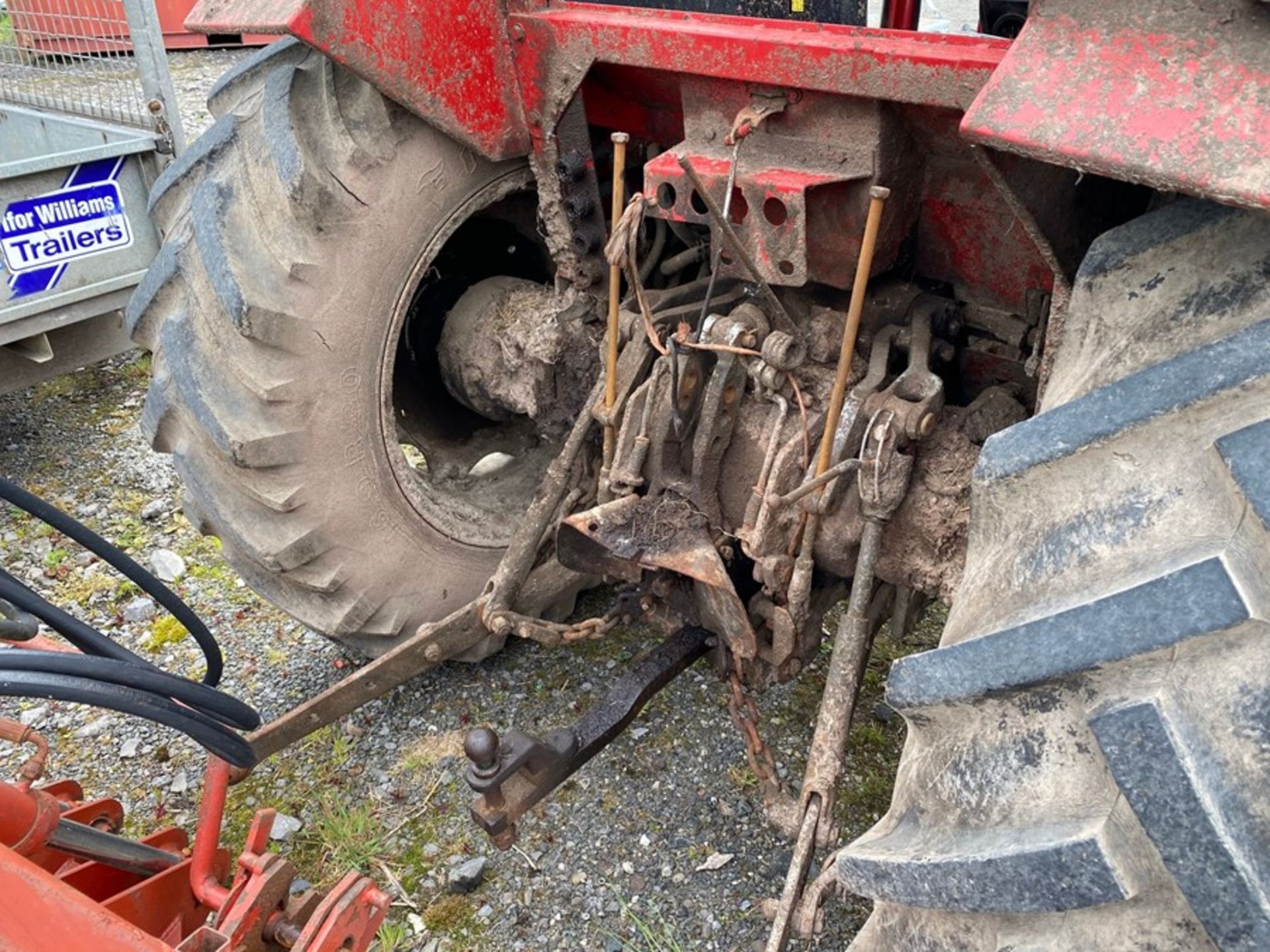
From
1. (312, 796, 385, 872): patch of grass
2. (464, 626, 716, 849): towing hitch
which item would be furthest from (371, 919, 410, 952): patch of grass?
(464, 626, 716, 849): towing hitch

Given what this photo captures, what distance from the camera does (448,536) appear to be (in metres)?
2.16

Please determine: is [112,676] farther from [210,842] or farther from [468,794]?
[468,794]

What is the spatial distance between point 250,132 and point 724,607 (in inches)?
44.6

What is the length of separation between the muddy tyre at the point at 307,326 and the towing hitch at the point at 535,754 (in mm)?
513

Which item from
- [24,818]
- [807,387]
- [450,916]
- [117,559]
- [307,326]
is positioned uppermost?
[307,326]

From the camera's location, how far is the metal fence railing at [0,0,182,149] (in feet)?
11.5

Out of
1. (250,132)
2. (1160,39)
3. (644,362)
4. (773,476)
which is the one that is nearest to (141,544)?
(250,132)

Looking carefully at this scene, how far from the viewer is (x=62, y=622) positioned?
1.52m

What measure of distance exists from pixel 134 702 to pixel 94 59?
336cm

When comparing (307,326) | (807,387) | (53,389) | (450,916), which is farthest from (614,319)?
(53,389)

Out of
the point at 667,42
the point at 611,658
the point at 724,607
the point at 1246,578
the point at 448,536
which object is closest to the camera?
the point at 1246,578

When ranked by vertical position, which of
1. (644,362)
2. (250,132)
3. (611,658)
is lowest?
(611,658)

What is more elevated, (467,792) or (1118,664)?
(1118,664)

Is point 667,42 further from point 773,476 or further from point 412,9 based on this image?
point 773,476
